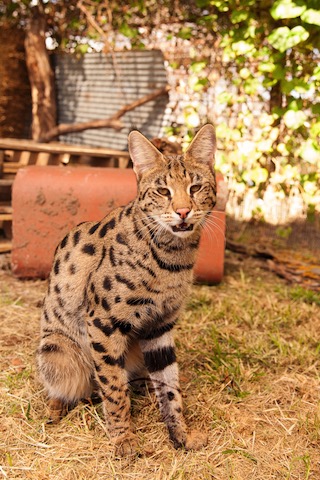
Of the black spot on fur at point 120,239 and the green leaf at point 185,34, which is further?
the green leaf at point 185,34

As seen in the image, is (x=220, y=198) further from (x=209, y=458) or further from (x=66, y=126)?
(x=66, y=126)

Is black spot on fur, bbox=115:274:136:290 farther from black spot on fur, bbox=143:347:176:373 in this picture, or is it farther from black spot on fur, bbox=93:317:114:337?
black spot on fur, bbox=143:347:176:373

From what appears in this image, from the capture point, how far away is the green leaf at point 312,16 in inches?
150

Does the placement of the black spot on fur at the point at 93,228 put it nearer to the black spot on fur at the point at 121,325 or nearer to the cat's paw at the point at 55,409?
the black spot on fur at the point at 121,325

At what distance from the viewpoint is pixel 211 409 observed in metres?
2.47

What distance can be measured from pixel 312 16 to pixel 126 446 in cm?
330

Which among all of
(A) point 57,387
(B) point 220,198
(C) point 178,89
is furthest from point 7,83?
(A) point 57,387

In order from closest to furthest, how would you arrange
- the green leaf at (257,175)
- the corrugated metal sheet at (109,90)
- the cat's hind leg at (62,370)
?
the cat's hind leg at (62,370) < the green leaf at (257,175) < the corrugated metal sheet at (109,90)

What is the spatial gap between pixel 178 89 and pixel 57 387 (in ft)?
14.3

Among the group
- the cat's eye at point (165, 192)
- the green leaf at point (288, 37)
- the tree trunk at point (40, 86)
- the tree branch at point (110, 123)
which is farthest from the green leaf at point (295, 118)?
the tree trunk at point (40, 86)

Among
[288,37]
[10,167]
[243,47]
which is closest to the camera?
[288,37]

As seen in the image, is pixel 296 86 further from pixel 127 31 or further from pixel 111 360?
pixel 111 360

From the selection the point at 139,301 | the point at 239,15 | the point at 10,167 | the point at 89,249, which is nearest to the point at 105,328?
the point at 139,301

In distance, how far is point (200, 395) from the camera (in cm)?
257
